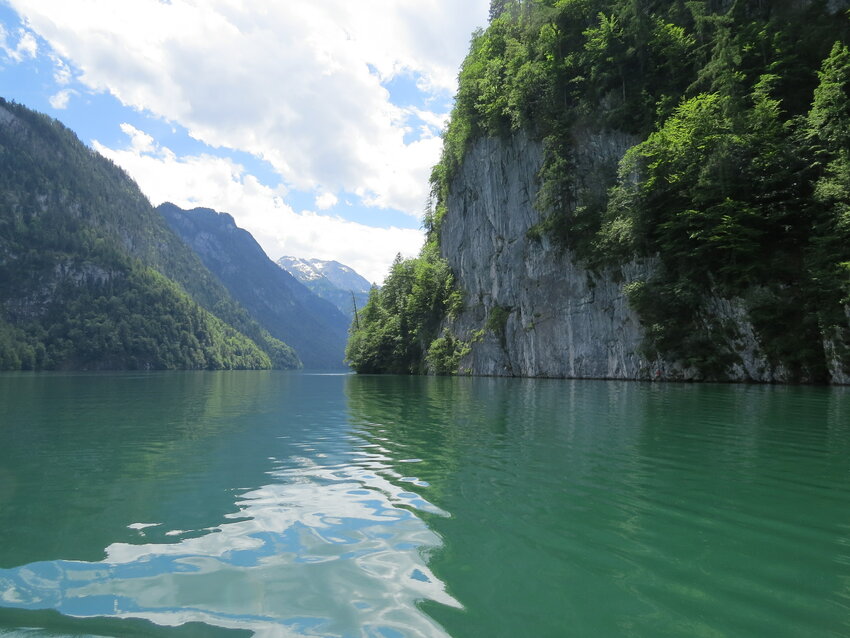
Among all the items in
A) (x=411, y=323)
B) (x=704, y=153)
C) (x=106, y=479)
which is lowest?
(x=106, y=479)

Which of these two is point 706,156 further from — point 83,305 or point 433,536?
point 83,305

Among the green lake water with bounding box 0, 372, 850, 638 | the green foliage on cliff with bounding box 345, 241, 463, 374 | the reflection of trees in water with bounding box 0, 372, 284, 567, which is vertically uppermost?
the green foliage on cliff with bounding box 345, 241, 463, 374

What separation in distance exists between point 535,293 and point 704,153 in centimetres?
2022

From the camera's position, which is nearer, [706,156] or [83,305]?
[706,156]

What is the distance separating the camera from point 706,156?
115 ft

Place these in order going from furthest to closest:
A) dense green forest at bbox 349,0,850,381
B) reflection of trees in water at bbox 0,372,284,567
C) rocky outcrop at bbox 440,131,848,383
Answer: rocky outcrop at bbox 440,131,848,383, dense green forest at bbox 349,0,850,381, reflection of trees in water at bbox 0,372,284,567

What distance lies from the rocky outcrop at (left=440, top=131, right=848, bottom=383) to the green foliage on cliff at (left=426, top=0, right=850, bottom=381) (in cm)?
100

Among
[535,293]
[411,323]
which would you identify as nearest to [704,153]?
[535,293]

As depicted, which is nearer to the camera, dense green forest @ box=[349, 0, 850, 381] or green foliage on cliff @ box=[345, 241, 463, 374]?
dense green forest @ box=[349, 0, 850, 381]

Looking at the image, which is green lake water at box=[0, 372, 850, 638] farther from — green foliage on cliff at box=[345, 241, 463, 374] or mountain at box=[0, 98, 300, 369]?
mountain at box=[0, 98, 300, 369]

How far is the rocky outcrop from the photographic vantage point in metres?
38.3

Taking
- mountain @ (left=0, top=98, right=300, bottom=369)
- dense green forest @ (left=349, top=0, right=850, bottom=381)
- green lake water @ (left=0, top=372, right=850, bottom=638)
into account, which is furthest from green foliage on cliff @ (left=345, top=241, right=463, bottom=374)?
mountain @ (left=0, top=98, right=300, bottom=369)

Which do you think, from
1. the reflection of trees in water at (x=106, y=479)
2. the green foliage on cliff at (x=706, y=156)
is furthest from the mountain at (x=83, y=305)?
the reflection of trees in water at (x=106, y=479)

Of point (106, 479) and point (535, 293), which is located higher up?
point (535, 293)
